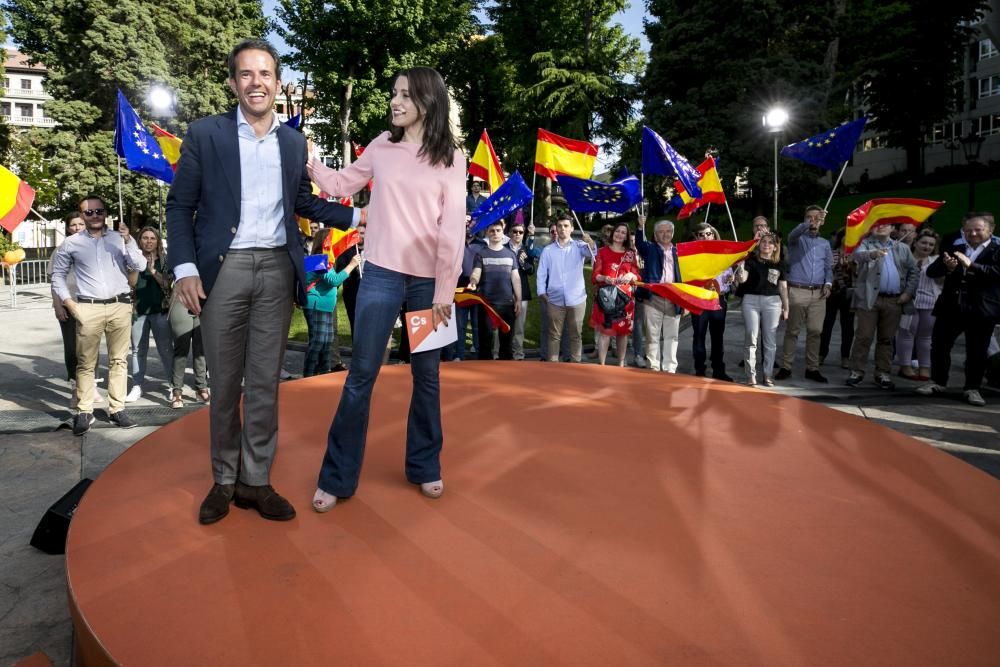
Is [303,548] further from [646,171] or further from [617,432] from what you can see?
[646,171]

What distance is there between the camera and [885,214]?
8.71 m

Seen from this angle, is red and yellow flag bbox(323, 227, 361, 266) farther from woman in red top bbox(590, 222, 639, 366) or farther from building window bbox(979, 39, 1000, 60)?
building window bbox(979, 39, 1000, 60)

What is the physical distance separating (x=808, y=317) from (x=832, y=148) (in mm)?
2537

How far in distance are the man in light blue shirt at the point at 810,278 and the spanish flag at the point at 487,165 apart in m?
3.78

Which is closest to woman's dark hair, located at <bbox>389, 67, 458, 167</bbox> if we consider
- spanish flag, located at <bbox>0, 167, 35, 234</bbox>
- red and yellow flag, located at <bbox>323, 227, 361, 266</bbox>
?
spanish flag, located at <bbox>0, 167, 35, 234</bbox>

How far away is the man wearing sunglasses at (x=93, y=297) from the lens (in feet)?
20.3

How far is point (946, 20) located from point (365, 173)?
41.3 m

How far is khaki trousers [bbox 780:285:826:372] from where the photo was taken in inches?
343

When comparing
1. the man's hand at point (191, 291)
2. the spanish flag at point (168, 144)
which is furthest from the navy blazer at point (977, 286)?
the spanish flag at point (168, 144)

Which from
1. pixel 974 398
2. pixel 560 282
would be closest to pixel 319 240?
pixel 560 282

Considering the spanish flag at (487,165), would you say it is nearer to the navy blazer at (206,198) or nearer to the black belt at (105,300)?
the black belt at (105,300)

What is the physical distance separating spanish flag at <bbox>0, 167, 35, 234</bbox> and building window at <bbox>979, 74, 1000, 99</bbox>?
5917cm

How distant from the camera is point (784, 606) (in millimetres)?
2461

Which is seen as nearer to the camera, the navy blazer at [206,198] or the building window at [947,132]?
the navy blazer at [206,198]
